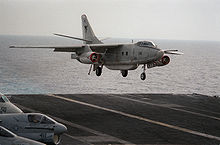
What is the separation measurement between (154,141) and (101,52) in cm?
2035

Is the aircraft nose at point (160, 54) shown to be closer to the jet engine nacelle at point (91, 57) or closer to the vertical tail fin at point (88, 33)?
the jet engine nacelle at point (91, 57)

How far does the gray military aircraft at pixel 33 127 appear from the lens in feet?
63.8

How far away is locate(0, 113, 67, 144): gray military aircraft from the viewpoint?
1945 cm

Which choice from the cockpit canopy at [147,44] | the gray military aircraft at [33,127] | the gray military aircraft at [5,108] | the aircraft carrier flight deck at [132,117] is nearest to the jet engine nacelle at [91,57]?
the aircraft carrier flight deck at [132,117]

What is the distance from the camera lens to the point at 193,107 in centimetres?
3847

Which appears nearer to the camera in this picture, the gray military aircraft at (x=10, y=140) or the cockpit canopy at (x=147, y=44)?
the gray military aircraft at (x=10, y=140)

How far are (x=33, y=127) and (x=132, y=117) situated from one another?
44.8 feet

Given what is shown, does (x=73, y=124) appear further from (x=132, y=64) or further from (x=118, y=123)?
(x=132, y=64)

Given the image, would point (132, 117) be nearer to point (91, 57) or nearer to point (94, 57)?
point (91, 57)

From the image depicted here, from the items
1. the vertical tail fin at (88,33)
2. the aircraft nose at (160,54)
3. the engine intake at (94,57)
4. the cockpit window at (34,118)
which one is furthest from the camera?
the vertical tail fin at (88,33)

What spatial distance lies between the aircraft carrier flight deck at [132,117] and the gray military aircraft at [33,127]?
353 cm

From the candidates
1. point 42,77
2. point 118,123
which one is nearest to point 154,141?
point 118,123

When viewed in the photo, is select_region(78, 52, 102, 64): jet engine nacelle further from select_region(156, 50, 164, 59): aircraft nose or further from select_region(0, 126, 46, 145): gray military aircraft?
select_region(0, 126, 46, 145): gray military aircraft

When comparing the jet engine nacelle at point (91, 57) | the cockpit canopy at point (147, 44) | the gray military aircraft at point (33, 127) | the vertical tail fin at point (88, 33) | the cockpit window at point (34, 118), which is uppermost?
the vertical tail fin at point (88, 33)
